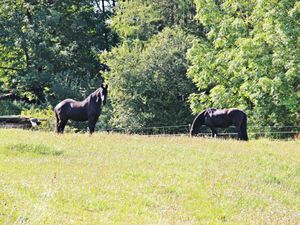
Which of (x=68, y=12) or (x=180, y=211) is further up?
(x=68, y=12)

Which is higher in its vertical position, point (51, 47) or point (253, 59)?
point (51, 47)

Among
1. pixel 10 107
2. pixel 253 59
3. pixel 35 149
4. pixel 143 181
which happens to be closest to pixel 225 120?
pixel 253 59

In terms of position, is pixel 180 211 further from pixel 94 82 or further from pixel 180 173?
pixel 94 82

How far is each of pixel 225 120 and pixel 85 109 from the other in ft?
22.5

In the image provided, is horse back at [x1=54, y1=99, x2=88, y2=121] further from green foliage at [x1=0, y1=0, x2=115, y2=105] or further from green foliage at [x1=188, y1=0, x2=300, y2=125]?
green foliage at [x1=0, y1=0, x2=115, y2=105]

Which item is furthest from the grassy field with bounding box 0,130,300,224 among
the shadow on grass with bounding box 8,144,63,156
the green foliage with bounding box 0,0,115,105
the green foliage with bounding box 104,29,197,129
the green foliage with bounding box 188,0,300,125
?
the green foliage with bounding box 0,0,115,105

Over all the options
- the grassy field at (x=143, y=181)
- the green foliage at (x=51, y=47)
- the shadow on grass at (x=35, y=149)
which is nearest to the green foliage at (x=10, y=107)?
the green foliage at (x=51, y=47)

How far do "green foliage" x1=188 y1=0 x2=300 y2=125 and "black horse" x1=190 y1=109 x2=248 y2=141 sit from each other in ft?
19.0

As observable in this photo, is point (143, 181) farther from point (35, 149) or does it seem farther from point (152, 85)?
point (152, 85)

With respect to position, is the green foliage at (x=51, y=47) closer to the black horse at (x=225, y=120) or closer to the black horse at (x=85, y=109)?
the black horse at (x=225, y=120)

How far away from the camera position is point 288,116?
3259 cm

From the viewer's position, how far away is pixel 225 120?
2409 centimetres

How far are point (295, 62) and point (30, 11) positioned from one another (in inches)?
974

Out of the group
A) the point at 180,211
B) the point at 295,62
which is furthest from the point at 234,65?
the point at 180,211
